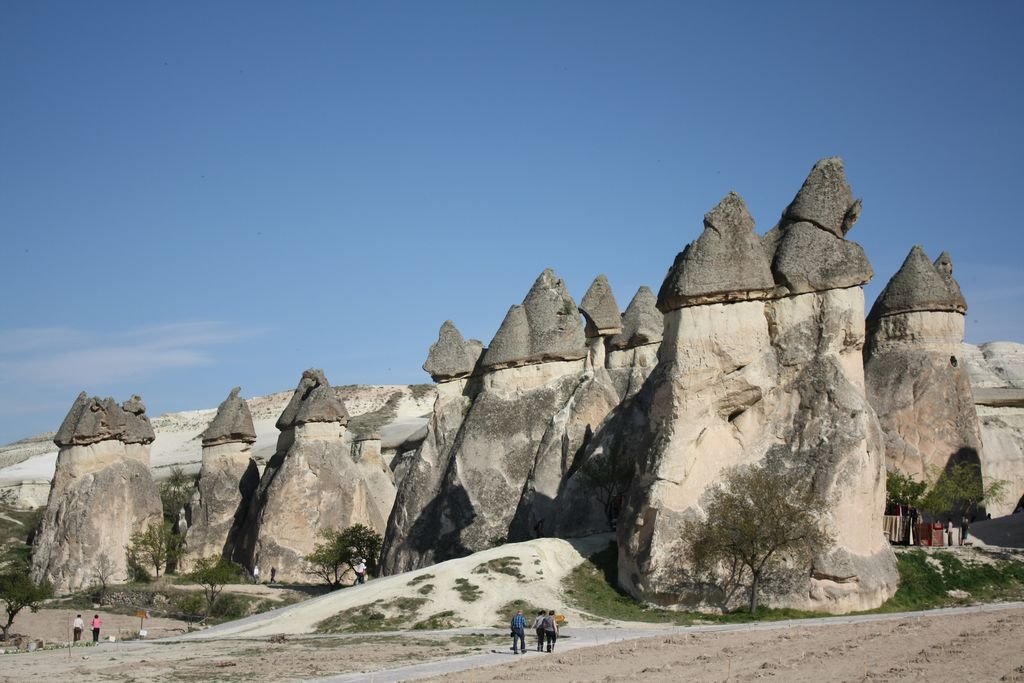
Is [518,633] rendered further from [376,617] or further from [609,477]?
[609,477]

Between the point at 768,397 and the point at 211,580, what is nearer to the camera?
the point at 768,397

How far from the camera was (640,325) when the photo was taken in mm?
35188

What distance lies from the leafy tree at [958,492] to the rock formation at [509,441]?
24.1ft

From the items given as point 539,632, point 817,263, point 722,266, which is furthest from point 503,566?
point 817,263

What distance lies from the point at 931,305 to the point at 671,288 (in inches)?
461

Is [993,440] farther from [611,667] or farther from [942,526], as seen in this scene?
[611,667]

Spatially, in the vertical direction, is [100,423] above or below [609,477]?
above

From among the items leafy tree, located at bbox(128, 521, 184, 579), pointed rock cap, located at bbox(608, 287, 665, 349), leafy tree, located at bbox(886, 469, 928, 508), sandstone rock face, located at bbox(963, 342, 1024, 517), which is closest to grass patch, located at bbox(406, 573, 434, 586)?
leafy tree, located at bbox(886, 469, 928, 508)

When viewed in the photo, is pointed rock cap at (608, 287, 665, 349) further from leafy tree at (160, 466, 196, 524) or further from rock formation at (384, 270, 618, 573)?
leafy tree at (160, 466, 196, 524)

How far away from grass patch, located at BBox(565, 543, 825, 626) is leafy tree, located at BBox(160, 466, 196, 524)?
26134mm

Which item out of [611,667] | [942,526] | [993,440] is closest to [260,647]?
[611,667]

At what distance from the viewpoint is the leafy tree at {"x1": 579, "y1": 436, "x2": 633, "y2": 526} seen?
2639 centimetres

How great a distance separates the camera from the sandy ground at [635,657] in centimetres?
1465

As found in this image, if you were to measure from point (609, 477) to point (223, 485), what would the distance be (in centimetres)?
1573
